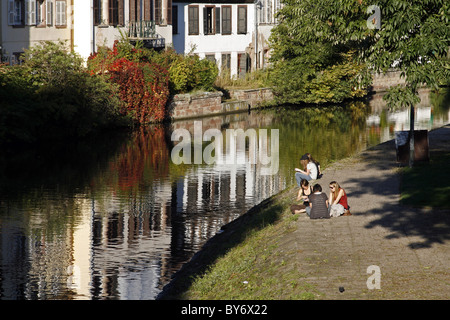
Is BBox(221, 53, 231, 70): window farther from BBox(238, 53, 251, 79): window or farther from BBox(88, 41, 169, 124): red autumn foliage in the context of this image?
BBox(88, 41, 169, 124): red autumn foliage

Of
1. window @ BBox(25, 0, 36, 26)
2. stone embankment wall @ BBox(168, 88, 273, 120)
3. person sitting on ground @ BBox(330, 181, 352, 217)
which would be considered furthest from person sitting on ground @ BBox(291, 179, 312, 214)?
window @ BBox(25, 0, 36, 26)

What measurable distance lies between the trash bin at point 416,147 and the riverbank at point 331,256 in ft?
10.9

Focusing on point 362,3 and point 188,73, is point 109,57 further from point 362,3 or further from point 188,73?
point 362,3

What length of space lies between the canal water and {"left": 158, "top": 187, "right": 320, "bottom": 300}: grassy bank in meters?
0.50

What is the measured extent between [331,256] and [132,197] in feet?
35.7

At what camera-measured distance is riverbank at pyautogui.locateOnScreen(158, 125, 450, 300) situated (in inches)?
477

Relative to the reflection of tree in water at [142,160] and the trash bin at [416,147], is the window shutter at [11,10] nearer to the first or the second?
the reflection of tree in water at [142,160]

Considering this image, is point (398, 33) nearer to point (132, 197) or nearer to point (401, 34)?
point (401, 34)

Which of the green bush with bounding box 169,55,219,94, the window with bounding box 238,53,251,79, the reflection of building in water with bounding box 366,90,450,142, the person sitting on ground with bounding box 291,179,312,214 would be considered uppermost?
the window with bounding box 238,53,251,79

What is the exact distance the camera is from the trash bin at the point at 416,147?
77.3 feet

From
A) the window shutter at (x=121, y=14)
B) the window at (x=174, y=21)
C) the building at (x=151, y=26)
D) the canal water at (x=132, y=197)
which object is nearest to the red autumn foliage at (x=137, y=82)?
the canal water at (x=132, y=197)

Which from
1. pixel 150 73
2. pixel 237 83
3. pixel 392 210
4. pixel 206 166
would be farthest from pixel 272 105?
pixel 392 210

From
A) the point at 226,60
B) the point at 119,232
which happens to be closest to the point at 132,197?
the point at 119,232

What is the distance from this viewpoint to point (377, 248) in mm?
14266
